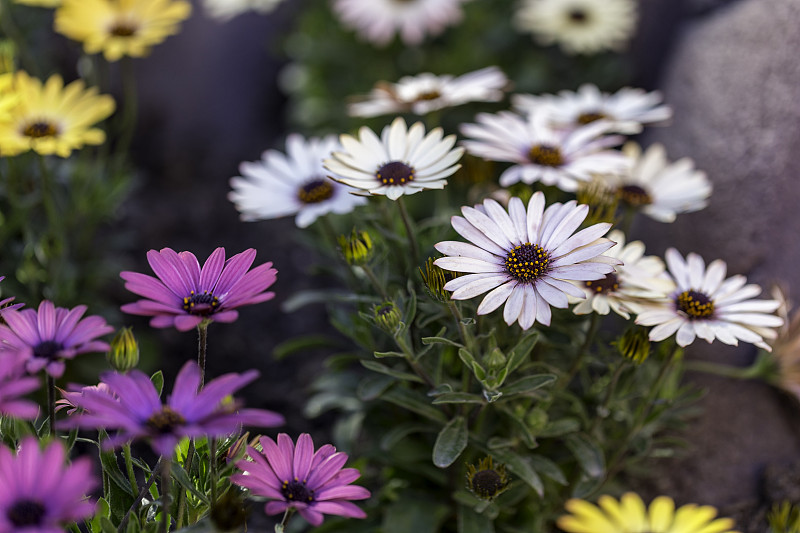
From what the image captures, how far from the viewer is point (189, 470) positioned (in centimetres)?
115

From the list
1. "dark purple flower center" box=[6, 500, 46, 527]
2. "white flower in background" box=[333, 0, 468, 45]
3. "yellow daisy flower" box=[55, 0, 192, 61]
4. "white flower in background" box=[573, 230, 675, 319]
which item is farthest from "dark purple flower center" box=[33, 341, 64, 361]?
"white flower in background" box=[333, 0, 468, 45]

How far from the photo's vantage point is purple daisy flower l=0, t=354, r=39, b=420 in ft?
2.78

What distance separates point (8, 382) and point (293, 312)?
1696mm

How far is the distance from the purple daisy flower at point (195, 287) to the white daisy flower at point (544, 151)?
561 millimetres

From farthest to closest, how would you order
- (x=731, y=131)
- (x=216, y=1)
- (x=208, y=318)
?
(x=216, y=1) < (x=731, y=131) < (x=208, y=318)

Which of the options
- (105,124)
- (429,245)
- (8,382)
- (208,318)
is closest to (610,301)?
(429,245)

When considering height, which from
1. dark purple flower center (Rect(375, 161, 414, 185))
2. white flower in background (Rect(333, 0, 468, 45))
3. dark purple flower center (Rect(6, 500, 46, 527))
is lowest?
dark purple flower center (Rect(6, 500, 46, 527))

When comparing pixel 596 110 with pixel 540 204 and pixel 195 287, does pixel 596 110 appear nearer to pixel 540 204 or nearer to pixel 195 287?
pixel 540 204

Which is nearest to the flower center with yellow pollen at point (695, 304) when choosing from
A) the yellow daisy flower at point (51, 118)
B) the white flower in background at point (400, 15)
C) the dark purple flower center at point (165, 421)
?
the dark purple flower center at point (165, 421)

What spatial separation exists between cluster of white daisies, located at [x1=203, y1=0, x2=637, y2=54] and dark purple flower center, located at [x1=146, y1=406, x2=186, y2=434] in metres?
2.00

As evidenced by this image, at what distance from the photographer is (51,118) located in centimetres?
180

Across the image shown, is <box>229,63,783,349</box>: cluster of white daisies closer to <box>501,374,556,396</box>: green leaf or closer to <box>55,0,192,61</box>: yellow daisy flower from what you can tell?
<box>501,374,556,396</box>: green leaf

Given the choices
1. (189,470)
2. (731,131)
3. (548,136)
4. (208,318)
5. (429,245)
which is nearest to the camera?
(208,318)

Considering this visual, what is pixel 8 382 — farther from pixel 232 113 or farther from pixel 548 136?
pixel 232 113
